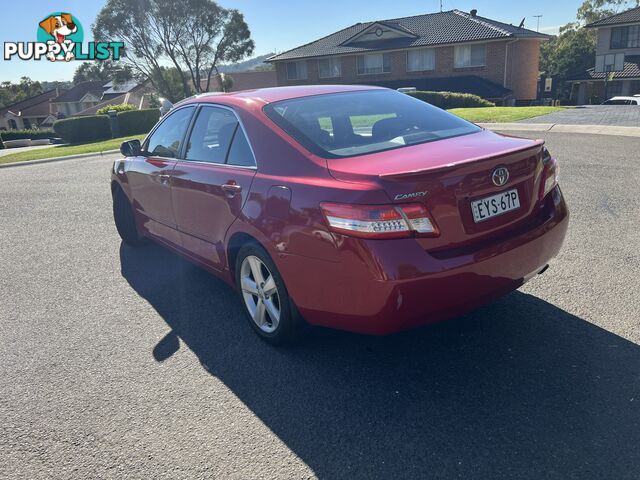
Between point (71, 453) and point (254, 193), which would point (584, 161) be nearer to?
point (254, 193)

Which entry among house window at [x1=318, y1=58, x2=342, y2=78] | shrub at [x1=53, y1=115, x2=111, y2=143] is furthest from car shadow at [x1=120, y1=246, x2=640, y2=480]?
house window at [x1=318, y1=58, x2=342, y2=78]

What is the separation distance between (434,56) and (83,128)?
2469 centimetres

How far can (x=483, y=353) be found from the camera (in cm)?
326

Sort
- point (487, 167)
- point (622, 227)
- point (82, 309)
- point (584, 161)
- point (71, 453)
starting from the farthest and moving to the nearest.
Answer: point (584, 161) < point (622, 227) < point (82, 309) < point (487, 167) < point (71, 453)

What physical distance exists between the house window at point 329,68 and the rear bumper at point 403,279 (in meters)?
41.5

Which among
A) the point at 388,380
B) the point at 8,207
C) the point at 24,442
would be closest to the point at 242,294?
the point at 388,380

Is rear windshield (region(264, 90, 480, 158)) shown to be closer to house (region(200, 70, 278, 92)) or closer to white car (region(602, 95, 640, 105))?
white car (region(602, 95, 640, 105))

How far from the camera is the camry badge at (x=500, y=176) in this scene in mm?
2873

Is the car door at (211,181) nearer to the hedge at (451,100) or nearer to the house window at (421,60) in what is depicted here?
the hedge at (451,100)

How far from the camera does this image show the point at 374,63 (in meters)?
40.6

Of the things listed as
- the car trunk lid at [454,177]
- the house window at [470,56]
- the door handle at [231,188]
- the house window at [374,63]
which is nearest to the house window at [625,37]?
the house window at [470,56]

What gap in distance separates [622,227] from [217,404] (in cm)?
457

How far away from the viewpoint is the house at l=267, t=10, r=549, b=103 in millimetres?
35906

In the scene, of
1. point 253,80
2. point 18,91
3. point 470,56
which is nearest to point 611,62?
point 470,56
